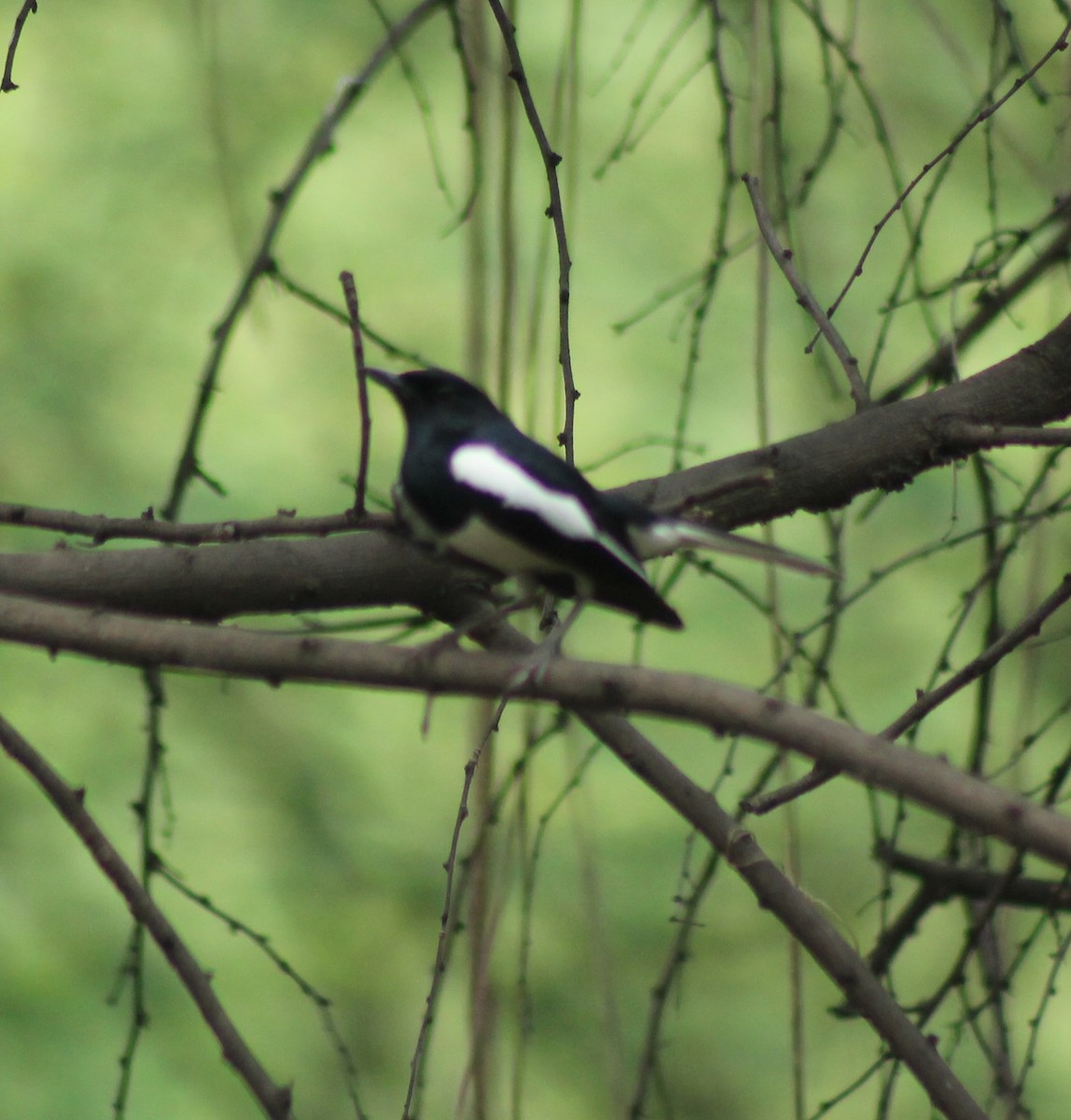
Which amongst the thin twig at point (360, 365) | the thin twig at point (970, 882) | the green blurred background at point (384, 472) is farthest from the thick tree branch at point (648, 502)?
the green blurred background at point (384, 472)

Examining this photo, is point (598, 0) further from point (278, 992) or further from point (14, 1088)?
point (14, 1088)

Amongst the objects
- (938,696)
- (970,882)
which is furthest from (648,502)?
(970,882)

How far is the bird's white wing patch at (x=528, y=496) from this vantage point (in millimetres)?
1246

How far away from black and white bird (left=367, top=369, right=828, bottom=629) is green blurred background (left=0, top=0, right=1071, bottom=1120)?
1491 millimetres

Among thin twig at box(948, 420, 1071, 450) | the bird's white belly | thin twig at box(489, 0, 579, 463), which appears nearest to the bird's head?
thin twig at box(489, 0, 579, 463)

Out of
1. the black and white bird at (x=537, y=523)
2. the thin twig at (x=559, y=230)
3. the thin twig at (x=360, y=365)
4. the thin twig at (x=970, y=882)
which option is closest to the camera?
the thin twig at (x=360, y=365)

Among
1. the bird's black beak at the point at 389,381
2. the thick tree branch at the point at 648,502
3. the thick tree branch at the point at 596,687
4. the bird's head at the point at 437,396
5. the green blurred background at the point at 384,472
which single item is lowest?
the thick tree branch at the point at 596,687

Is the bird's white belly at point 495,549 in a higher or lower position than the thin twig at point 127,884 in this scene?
higher

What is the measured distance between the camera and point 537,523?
4.12 ft

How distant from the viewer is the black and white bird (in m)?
1.24

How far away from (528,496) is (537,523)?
0.03 metres

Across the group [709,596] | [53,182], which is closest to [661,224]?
[709,596]

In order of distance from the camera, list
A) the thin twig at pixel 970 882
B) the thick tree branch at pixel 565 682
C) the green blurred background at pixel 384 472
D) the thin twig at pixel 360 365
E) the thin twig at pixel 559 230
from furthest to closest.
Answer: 1. the green blurred background at pixel 384 472
2. the thin twig at pixel 970 882
3. the thin twig at pixel 559 230
4. the thin twig at pixel 360 365
5. the thick tree branch at pixel 565 682

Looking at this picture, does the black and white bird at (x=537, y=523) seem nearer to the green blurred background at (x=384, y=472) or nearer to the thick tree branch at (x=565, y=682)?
the thick tree branch at (x=565, y=682)
